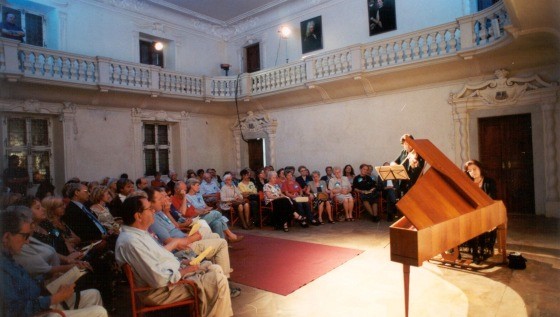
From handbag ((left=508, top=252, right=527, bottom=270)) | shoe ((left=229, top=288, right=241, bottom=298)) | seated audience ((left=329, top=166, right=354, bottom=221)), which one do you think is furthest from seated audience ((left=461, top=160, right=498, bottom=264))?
seated audience ((left=329, top=166, right=354, bottom=221))

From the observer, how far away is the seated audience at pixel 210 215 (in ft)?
16.7

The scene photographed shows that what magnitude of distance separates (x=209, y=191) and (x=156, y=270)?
566cm

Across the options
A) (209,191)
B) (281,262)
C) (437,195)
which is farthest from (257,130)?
(437,195)

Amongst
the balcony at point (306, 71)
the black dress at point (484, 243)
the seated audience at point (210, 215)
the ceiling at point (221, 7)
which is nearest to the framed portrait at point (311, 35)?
the ceiling at point (221, 7)

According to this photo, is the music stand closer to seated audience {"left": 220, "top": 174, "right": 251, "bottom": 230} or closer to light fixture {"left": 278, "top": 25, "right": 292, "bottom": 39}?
seated audience {"left": 220, "top": 174, "right": 251, "bottom": 230}

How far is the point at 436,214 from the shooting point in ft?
9.12

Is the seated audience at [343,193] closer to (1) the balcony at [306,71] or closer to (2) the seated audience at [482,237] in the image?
(1) the balcony at [306,71]

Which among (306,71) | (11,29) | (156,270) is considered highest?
(11,29)

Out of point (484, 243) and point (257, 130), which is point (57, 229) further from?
point (257, 130)

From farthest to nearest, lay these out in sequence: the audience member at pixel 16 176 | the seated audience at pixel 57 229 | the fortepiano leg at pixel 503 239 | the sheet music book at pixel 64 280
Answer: the audience member at pixel 16 176, the fortepiano leg at pixel 503 239, the seated audience at pixel 57 229, the sheet music book at pixel 64 280

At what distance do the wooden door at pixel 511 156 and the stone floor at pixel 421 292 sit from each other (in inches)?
110

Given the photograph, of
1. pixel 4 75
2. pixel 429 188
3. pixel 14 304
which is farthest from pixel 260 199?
pixel 4 75

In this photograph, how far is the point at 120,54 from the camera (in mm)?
10141

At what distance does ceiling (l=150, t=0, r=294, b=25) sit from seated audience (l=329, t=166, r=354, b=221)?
6812 mm
